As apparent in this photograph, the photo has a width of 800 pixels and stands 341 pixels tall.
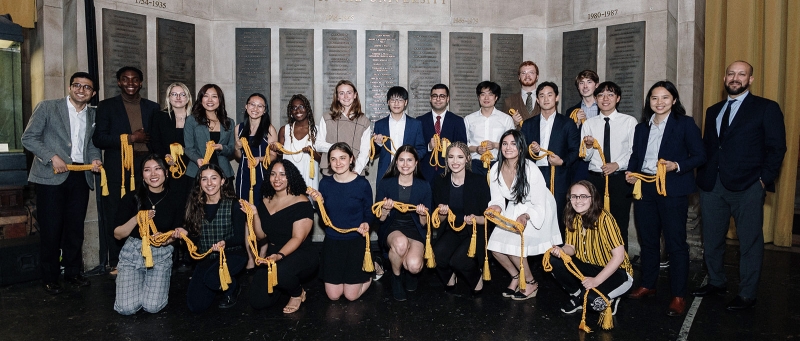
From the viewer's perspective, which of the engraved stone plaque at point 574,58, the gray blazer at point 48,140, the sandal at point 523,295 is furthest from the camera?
the engraved stone plaque at point 574,58

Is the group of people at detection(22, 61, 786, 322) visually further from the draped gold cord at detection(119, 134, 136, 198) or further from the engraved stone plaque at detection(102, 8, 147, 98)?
the engraved stone plaque at detection(102, 8, 147, 98)

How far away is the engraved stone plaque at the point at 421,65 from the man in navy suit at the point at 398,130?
5.25ft

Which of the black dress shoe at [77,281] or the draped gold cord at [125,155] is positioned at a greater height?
the draped gold cord at [125,155]

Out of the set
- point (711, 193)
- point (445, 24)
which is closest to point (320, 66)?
point (445, 24)

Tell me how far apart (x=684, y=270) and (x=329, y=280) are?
274 cm

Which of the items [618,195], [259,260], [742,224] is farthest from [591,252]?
[259,260]

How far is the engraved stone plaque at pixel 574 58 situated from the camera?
6.94 metres

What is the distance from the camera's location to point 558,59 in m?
7.27

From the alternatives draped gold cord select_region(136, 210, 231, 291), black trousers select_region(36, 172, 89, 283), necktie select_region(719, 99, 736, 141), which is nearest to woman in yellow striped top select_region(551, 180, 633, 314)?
necktie select_region(719, 99, 736, 141)

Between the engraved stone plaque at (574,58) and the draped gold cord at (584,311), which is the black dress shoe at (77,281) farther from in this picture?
the engraved stone plaque at (574,58)

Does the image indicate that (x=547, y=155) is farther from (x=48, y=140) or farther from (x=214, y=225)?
(x=48, y=140)

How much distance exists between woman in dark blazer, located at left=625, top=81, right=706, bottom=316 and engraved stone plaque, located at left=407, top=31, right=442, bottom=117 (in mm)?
3061

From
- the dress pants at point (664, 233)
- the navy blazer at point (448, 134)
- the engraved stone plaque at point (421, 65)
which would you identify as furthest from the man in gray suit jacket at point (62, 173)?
the dress pants at point (664, 233)

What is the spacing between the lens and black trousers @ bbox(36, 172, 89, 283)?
16.5 feet
